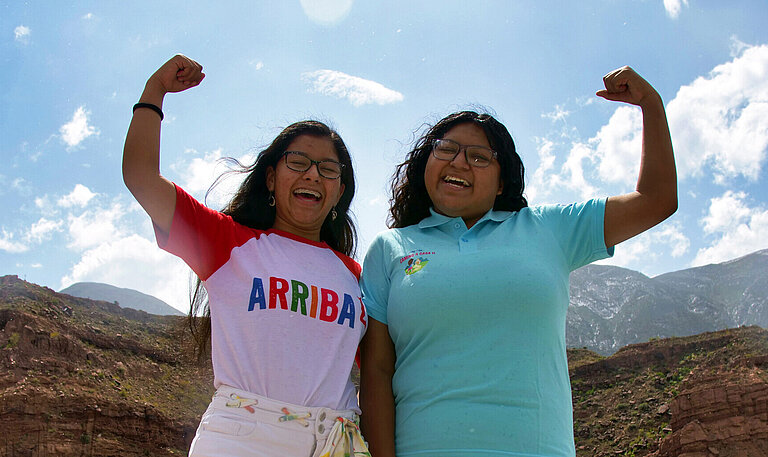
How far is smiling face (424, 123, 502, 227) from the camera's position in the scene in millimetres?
3039

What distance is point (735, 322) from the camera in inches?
3622

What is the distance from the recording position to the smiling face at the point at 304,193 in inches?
129

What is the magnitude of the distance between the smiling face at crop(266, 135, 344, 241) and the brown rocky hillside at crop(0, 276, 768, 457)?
1973 centimetres

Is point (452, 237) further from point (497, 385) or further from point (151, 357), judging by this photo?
point (151, 357)

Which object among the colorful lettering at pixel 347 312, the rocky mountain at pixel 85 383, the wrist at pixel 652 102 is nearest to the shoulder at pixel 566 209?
the wrist at pixel 652 102

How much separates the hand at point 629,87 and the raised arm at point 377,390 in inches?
62.7

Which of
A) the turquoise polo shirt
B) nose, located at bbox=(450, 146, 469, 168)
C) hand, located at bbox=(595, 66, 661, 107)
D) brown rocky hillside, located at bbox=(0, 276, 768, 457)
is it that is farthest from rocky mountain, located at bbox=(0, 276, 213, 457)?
hand, located at bbox=(595, 66, 661, 107)

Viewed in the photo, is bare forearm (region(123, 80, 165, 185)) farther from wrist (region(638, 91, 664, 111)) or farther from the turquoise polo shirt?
wrist (region(638, 91, 664, 111))

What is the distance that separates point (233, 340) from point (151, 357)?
117 feet

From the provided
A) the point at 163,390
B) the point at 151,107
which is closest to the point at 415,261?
the point at 151,107

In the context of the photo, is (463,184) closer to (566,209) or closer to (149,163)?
(566,209)

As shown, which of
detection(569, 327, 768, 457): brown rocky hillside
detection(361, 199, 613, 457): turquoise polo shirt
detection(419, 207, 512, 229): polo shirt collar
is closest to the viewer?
detection(361, 199, 613, 457): turquoise polo shirt

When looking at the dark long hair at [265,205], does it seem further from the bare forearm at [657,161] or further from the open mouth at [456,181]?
the bare forearm at [657,161]

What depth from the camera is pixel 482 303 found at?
8.09ft
